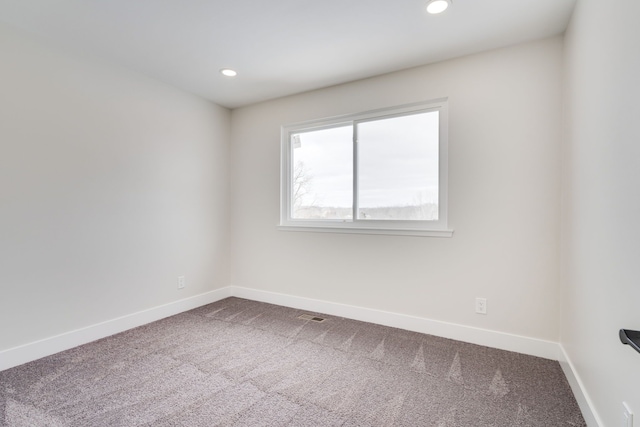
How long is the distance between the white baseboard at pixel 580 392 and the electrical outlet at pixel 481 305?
52 centimetres

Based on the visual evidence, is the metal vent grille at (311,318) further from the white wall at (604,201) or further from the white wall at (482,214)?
the white wall at (604,201)

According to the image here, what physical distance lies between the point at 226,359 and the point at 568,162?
2.79m

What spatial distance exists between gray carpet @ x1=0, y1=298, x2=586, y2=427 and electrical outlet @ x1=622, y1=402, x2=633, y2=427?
51 cm

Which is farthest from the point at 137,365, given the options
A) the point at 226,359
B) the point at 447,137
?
the point at 447,137

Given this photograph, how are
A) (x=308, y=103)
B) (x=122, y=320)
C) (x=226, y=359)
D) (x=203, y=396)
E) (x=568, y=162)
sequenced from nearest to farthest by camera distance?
1. (x=203, y=396)
2. (x=568, y=162)
3. (x=226, y=359)
4. (x=122, y=320)
5. (x=308, y=103)

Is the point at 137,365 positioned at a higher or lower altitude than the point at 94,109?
lower

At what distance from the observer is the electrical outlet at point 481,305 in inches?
95.3

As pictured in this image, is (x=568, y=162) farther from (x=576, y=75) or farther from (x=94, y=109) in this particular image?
(x=94, y=109)

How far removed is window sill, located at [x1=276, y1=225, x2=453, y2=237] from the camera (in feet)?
8.52

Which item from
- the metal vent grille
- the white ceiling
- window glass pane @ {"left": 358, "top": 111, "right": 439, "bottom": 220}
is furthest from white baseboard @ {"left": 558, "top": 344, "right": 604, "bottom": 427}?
the white ceiling

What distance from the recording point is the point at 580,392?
164 cm

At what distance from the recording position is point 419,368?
2061mm

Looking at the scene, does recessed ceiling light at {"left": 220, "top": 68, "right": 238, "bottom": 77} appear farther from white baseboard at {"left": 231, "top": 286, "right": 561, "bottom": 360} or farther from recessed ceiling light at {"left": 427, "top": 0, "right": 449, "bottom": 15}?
white baseboard at {"left": 231, "top": 286, "right": 561, "bottom": 360}

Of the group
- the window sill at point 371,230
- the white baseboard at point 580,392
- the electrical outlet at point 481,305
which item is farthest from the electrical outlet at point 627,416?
the window sill at point 371,230
